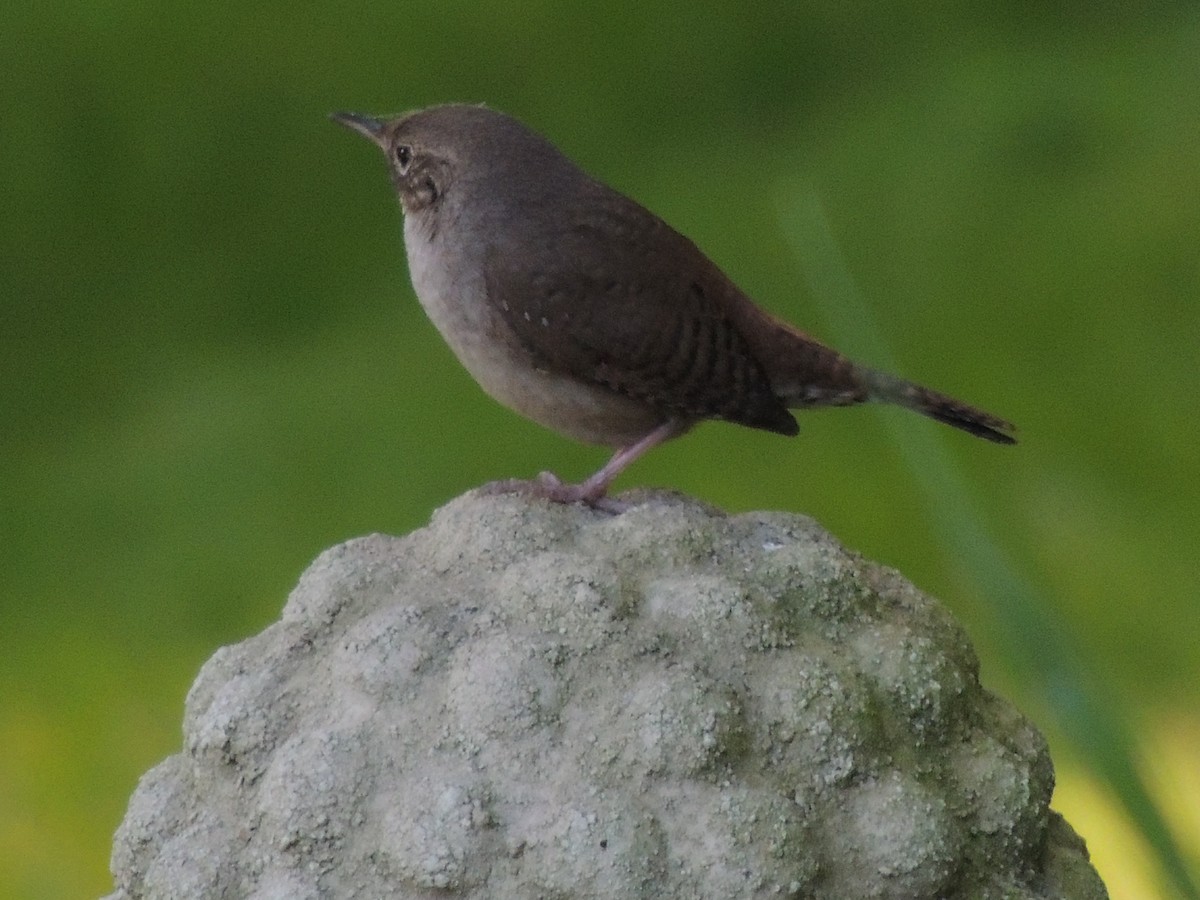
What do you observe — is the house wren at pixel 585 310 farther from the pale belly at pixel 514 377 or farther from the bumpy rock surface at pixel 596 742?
the bumpy rock surface at pixel 596 742

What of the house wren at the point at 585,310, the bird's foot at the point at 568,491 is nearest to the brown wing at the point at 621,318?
the house wren at the point at 585,310

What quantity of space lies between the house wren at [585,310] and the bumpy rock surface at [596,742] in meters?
0.25

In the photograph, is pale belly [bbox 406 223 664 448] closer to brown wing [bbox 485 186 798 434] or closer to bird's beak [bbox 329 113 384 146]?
brown wing [bbox 485 186 798 434]

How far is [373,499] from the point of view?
2201 millimetres

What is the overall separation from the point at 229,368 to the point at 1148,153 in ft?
5.03

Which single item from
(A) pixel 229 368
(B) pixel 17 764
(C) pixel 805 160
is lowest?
(B) pixel 17 764

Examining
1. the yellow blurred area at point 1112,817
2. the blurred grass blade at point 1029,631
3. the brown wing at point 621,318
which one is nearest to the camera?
the blurred grass blade at point 1029,631

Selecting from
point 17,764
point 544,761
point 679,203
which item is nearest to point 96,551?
point 17,764

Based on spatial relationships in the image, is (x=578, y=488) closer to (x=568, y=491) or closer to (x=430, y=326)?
(x=568, y=491)

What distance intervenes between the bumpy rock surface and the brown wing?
250mm

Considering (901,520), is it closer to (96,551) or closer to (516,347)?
(516,347)

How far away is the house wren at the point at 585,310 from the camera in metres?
1.30

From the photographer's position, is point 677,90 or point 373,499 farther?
point 677,90

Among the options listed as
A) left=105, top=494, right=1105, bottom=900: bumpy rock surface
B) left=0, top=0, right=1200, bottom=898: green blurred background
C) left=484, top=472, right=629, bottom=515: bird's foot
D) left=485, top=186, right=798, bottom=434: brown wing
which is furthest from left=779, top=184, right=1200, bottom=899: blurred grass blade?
left=0, top=0, right=1200, bottom=898: green blurred background
